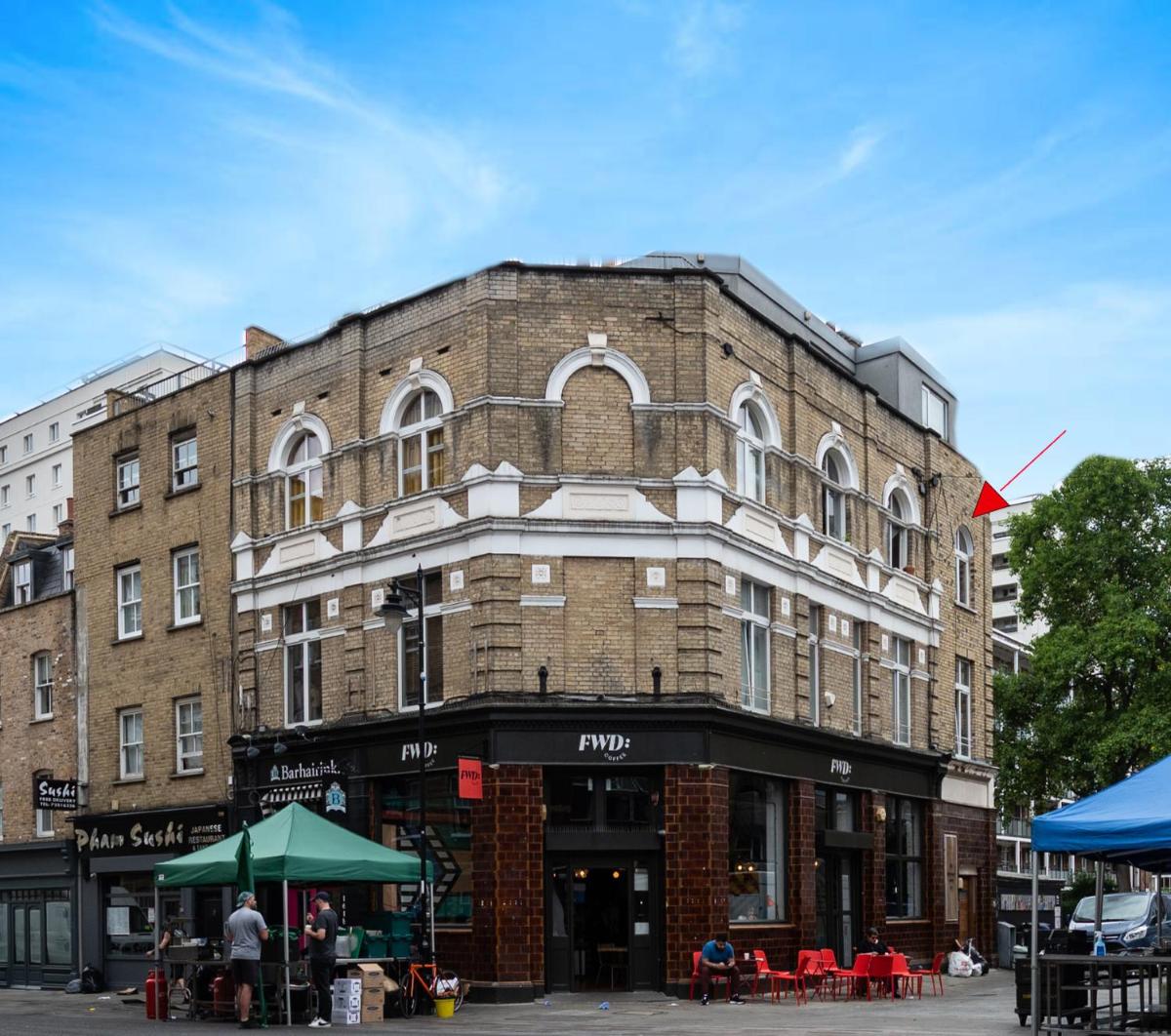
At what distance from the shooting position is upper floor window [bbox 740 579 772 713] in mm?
27688

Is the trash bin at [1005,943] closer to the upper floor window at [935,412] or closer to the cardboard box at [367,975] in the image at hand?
the upper floor window at [935,412]

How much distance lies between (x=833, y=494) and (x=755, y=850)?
25.5ft

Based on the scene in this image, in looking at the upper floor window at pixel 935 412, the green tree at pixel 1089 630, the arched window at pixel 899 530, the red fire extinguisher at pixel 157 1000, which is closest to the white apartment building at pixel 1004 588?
the green tree at pixel 1089 630

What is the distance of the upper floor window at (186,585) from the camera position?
32094 mm

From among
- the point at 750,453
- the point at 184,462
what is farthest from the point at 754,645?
the point at 184,462

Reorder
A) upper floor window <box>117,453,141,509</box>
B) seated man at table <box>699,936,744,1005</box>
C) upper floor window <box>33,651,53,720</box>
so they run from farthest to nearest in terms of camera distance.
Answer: upper floor window <box>33,651,53,720</box>
upper floor window <box>117,453,141,509</box>
seated man at table <box>699,936,744,1005</box>

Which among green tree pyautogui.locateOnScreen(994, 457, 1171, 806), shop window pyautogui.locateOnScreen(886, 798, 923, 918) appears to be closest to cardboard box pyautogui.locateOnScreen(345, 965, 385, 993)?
shop window pyautogui.locateOnScreen(886, 798, 923, 918)

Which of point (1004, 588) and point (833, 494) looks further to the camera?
point (1004, 588)

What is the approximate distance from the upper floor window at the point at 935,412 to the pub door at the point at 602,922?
51.2ft

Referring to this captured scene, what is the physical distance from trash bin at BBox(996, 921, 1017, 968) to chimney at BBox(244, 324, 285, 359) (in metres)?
20.9

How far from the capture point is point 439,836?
2627 centimetres

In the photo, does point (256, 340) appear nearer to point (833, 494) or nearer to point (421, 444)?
point (421, 444)

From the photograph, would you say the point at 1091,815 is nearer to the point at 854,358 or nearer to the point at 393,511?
the point at 393,511

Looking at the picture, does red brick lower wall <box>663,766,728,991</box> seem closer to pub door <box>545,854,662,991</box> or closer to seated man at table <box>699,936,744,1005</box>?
pub door <box>545,854,662,991</box>
